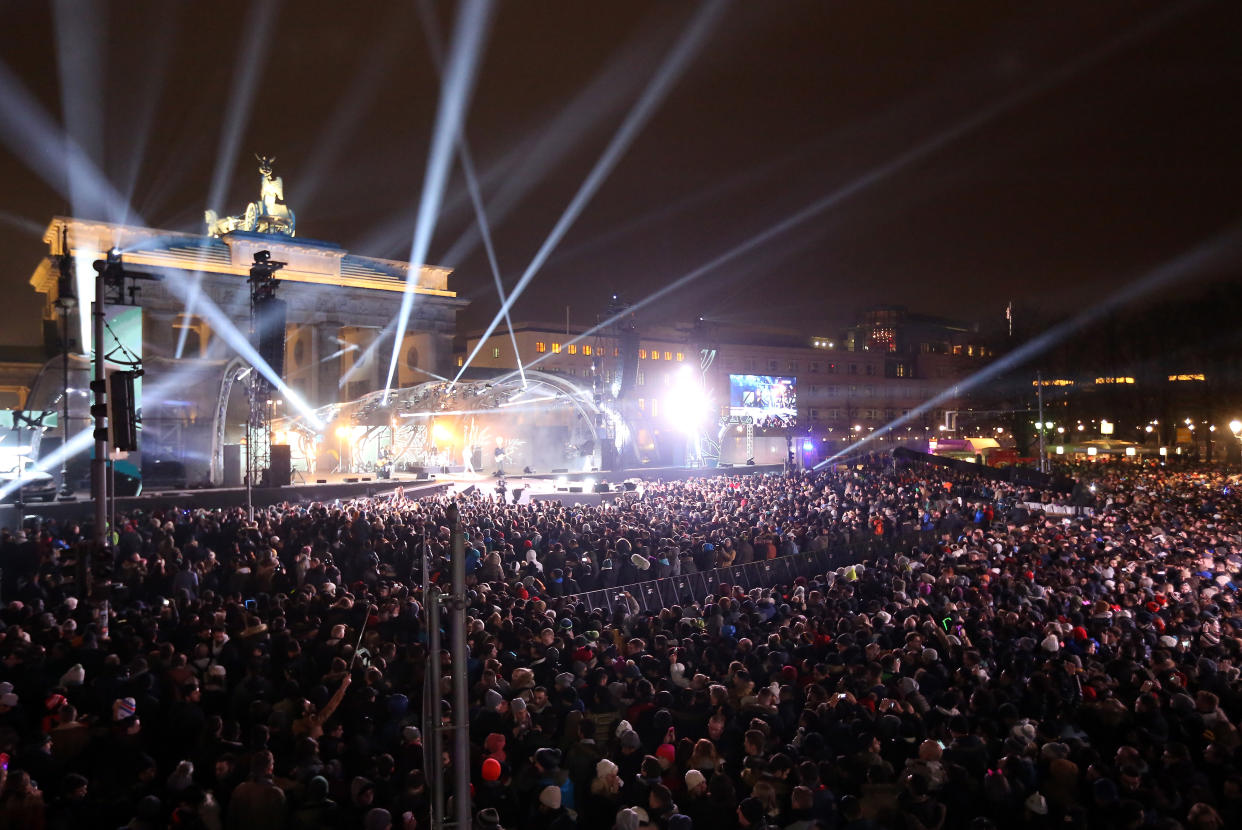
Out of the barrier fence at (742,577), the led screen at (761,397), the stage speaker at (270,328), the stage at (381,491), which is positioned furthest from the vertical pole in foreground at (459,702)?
the led screen at (761,397)

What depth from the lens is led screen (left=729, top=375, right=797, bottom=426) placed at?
2645 inches

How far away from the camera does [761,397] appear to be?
225 ft

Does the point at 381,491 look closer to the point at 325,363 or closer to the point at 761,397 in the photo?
the point at 325,363

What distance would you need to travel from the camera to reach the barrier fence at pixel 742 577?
11875 mm

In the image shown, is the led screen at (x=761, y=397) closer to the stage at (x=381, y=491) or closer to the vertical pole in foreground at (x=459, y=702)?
the stage at (x=381, y=491)

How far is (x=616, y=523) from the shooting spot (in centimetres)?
1552

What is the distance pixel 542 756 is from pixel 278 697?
2870 mm

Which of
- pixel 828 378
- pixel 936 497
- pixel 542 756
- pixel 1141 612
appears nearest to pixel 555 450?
pixel 936 497

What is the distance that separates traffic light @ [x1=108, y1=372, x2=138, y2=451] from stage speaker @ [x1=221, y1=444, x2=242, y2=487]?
723 inches

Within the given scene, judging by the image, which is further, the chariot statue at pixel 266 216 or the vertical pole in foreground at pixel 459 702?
the chariot statue at pixel 266 216

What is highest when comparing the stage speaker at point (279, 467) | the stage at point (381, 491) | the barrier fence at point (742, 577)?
the stage speaker at point (279, 467)

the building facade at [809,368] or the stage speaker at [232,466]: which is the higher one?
the building facade at [809,368]

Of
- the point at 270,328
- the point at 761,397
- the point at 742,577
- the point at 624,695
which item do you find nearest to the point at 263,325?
the point at 270,328

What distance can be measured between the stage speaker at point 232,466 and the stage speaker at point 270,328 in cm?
811
